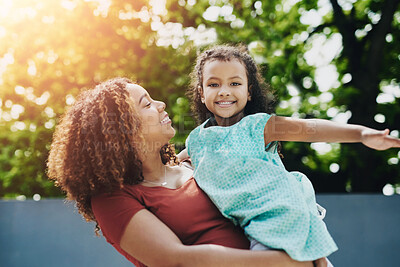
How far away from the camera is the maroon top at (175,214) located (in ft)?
4.81

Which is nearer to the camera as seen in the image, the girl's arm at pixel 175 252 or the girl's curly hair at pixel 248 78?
the girl's arm at pixel 175 252

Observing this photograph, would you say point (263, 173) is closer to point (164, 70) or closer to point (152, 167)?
point (152, 167)

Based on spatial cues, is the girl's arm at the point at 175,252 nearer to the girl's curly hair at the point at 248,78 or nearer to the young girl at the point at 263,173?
the young girl at the point at 263,173

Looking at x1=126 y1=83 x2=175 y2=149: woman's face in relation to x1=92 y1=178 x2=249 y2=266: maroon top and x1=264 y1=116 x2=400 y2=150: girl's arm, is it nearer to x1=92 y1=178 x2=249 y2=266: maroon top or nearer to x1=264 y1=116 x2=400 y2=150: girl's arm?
x1=92 y1=178 x2=249 y2=266: maroon top

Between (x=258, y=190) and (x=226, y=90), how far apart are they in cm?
57

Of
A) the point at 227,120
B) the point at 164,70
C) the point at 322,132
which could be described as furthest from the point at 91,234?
the point at 322,132

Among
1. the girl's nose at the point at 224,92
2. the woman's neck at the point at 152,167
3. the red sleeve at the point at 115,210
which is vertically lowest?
the red sleeve at the point at 115,210

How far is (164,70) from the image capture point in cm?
653

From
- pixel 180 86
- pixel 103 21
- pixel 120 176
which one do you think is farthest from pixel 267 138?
pixel 103 21

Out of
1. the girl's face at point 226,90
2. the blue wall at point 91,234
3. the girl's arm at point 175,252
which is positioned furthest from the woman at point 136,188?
the blue wall at point 91,234

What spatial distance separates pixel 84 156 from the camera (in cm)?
159

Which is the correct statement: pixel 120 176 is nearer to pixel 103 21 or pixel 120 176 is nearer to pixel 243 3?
pixel 103 21

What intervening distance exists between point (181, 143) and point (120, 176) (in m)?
4.20

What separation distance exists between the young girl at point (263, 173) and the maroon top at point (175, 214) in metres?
0.06
